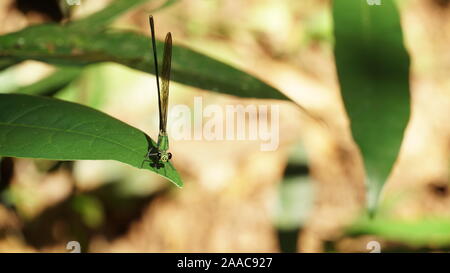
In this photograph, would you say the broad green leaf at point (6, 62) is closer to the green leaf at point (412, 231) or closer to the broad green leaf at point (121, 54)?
the broad green leaf at point (121, 54)

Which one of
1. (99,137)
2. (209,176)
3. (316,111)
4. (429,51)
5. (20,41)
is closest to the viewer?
(99,137)

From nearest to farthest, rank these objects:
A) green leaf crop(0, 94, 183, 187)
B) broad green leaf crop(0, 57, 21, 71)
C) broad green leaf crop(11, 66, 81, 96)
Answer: green leaf crop(0, 94, 183, 187)
broad green leaf crop(0, 57, 21, 71)
broad green leaf crop(11, 66, 81, 96)

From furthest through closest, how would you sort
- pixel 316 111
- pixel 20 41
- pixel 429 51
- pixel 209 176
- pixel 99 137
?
pixel 429 51 < pixel 316 111 < pixel 209 176 < pixel 20 41 < pixel 99 137

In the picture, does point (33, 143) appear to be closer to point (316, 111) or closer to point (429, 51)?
point (316, 111)

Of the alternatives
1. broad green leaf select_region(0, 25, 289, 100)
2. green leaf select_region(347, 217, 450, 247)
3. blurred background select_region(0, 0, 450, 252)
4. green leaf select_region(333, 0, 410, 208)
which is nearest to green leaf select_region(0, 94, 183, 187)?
broad green leaf select_region(0, 25, 289, 100)

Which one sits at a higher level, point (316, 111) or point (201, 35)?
point (201, 35)

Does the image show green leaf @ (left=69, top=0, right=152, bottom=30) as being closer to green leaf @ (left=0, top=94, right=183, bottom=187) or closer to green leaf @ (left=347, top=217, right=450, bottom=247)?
green leaf @ (left=0, top=94, right=183, bottom=187)

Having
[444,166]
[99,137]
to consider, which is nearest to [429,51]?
[444,166]

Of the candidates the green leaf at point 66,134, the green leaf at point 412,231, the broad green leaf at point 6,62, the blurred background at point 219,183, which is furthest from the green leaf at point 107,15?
the green leaf at point 412,231
